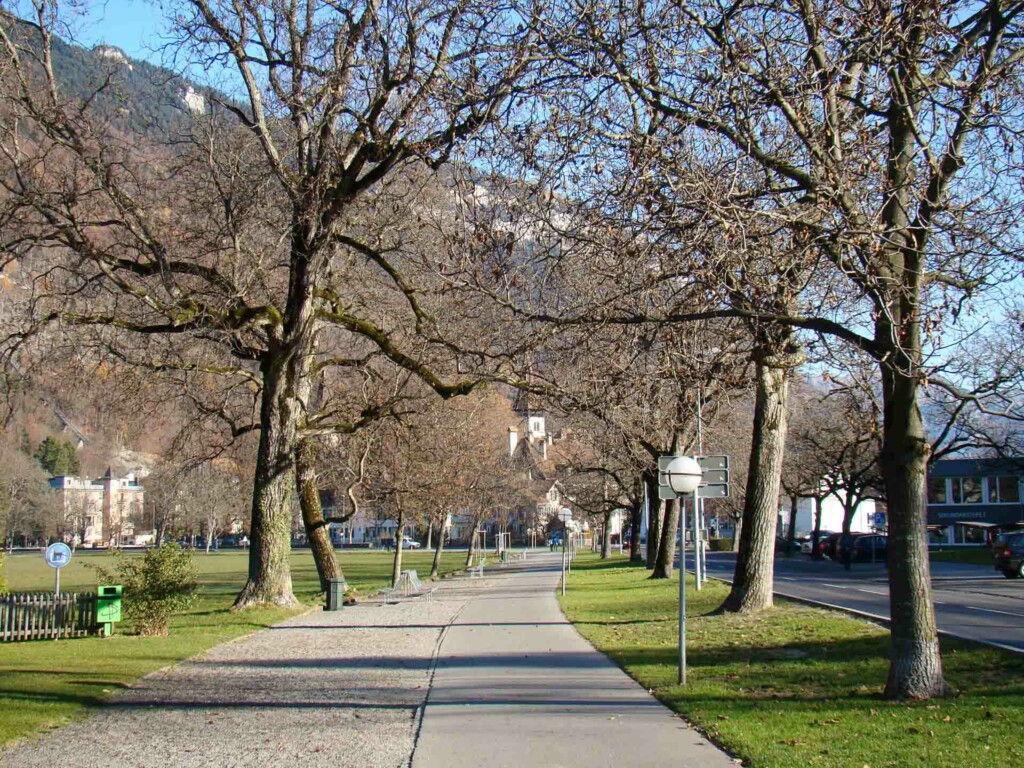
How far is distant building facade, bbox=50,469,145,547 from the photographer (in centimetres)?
10312

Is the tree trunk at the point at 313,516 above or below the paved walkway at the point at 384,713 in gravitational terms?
above

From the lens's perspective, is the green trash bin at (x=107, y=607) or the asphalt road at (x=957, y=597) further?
the green trash bin at (x=107, y=607)

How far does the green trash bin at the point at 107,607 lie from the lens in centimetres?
1772

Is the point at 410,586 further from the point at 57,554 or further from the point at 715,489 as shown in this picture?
the point at 715,489

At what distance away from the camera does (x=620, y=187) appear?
9438 mm

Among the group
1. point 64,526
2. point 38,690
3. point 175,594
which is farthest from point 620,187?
point 64,526

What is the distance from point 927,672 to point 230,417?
65.5 feet

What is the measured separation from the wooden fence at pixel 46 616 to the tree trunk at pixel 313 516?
7602mm

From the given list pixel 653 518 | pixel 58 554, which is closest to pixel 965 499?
pixel 653 518

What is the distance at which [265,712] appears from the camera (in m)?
10.1

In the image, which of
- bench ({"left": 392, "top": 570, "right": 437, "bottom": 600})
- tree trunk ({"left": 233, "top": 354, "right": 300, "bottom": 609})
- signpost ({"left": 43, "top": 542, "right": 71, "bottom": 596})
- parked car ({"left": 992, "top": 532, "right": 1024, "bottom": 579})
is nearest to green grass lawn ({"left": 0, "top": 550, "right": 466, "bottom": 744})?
tree trunk ({"left": 233, "top": 354, "right": 300, "bottom": 609})

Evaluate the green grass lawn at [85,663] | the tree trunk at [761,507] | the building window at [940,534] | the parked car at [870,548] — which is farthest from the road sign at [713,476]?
the building window at [940,534]

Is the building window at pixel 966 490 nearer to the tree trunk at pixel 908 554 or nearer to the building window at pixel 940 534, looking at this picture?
the building window at pixel 940 534

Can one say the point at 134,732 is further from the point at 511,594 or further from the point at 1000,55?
the point at 511,594
